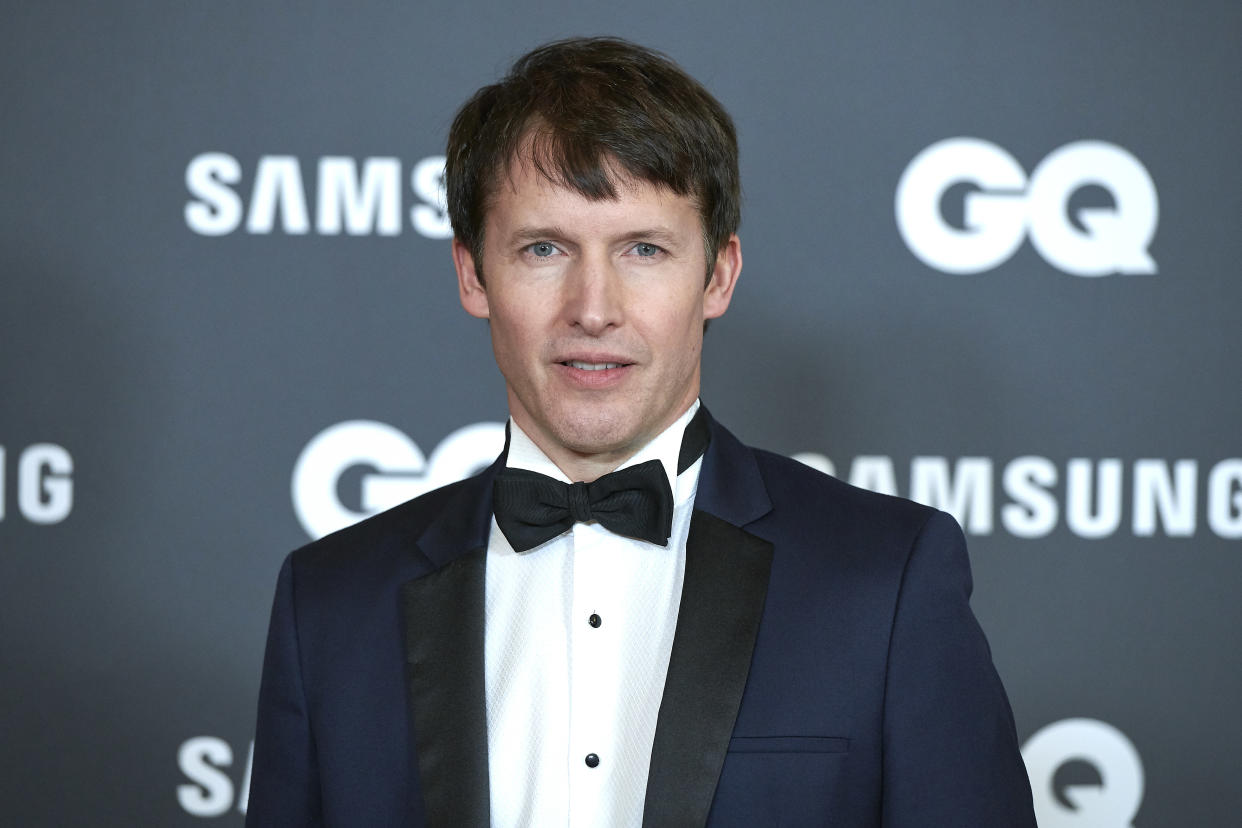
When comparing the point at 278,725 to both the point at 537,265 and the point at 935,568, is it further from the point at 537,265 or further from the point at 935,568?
the point at 935,568

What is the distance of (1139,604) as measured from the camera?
2.36 m

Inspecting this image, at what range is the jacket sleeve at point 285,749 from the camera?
153cm

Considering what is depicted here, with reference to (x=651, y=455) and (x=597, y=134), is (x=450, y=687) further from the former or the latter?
(x=597, y=134)

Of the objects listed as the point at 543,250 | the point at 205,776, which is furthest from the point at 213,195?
the point at 543,250

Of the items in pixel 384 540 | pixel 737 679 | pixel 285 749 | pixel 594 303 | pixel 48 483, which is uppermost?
pixel 594 303

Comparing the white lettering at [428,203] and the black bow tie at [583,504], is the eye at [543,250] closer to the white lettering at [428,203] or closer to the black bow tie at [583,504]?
the black bow tie at [583,504]

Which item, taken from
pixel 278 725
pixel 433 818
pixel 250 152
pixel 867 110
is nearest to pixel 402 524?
pixel 278 725

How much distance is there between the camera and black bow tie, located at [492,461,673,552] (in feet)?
4.77

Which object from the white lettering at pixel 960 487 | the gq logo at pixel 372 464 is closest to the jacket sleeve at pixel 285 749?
the gq logo at pixel 372 464

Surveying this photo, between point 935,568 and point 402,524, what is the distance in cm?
62

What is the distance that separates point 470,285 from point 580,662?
46 cm

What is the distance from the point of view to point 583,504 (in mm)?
1473

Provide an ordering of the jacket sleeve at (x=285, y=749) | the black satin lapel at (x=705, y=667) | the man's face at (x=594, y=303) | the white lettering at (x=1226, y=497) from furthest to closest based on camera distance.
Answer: the white lettering at (x=1226, y=497), the jacket sleeve at (x=285, y=749), the man's face at (x=594, y=303), the black satin lapel at (x=705, y=667)

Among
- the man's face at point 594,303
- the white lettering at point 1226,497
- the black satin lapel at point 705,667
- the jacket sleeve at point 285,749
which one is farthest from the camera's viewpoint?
the white lettering at point 1226,497
